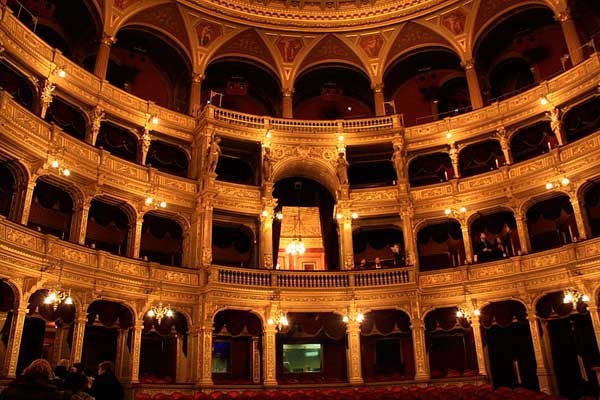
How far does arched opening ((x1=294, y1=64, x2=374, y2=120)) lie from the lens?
31.3 m

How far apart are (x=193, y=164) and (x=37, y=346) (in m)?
10.3

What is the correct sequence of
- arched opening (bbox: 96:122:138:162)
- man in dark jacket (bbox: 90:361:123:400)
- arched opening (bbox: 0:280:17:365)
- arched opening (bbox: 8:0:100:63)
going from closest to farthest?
man in dark jacket (bbox: 90:361:123:400) < arched opening (bbox: 0:280:17:365) < arched opening (bbox: 96:122:138:162) < arched opening (bbox: 8:0:100:63)

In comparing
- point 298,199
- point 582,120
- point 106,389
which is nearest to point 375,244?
point 298,199

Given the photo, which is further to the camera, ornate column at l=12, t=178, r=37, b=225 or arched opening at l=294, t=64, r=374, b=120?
arched opening at l=294, t=64, r=374, b=120

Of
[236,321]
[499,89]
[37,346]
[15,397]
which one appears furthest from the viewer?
[499,89]

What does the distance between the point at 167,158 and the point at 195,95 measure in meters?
3.94

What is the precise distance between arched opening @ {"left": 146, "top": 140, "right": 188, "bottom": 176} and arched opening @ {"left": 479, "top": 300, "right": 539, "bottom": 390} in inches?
613

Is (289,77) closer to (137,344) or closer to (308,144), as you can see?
(308,144)

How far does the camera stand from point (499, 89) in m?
29.2

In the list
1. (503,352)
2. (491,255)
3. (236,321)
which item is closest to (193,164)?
(236,321)

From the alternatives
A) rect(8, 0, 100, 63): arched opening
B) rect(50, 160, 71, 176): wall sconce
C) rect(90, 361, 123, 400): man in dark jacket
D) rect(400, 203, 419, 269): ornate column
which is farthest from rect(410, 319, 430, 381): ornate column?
rect(8, 0, 100, 63): arched opening

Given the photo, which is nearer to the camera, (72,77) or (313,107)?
(72,77)

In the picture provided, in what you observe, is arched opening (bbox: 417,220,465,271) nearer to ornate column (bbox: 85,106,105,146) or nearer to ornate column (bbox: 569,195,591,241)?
ornate column (bbox: 569,195,591,241)

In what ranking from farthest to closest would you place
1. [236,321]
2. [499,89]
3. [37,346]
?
[499,89] < [236,321] < [37,346]
